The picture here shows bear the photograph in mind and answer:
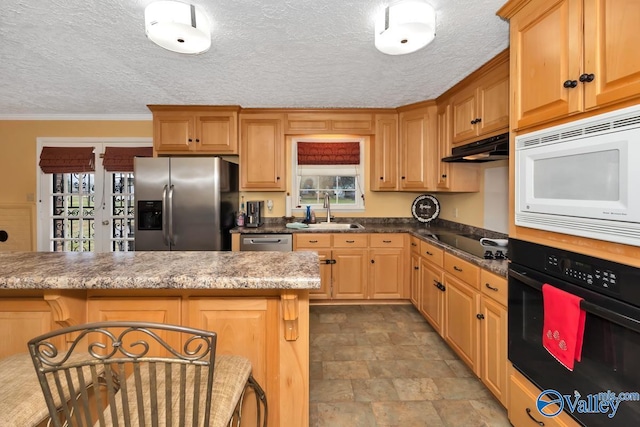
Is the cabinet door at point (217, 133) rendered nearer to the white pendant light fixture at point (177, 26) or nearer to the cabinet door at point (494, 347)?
the white pendant light fixture at point (177, 26)

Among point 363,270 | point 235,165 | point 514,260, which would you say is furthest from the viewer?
point 235,165

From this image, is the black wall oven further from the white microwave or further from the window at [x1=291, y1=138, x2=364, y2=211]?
the window at [x1=291, y1=138, x2=364, y2=211]

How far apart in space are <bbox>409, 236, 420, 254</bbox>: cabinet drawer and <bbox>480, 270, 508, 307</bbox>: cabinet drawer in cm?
121

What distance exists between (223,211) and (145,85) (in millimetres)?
1344

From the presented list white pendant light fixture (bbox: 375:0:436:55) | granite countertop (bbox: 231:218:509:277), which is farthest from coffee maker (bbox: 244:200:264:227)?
white pendant light fixture (bbox: 375:0:436:55)

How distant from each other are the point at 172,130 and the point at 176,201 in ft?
3.00

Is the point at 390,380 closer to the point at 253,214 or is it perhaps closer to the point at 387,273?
the point at 387,273

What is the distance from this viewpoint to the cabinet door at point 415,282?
3145 mm

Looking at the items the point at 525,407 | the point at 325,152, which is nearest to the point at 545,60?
the point at 525,407

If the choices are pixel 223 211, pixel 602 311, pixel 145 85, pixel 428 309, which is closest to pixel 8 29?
pixel 145 85

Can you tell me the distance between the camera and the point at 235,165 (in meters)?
3.64

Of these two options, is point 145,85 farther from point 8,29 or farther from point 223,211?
point 223,211

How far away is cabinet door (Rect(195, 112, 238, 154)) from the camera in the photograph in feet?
11.3

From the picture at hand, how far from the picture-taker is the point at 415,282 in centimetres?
323
